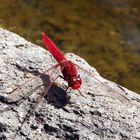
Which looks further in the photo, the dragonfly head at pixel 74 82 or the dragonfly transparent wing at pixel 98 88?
the dragonfly transparent wing at pixel 98 88

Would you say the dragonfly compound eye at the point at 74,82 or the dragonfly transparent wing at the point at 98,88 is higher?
the dragonfly transparent wing at the point at 98,88

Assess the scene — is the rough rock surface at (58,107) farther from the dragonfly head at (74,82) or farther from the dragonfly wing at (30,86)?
the dragonfly head at (74,82)

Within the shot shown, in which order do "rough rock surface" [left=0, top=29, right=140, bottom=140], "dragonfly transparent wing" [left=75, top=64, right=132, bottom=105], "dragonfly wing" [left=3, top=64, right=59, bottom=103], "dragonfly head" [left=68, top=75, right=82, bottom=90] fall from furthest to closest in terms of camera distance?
"dragonfly transparent wing" [left=75, top=64, right=132, bottom=105] → "dragonfly wing" [left=3, top=64, right=59, bottom=103] → "dragonfly head" [left=68, top=75, right=82, bottom=90] → "rough rock surface" [left=0, top=29, right=140, bottom=140]

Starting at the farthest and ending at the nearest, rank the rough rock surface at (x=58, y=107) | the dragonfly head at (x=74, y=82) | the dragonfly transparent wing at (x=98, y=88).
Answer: the dragonfly transparent wing at (x=98, y=88) → the dragonfly head at (x=74, y=82) → the rough rock surface at (x=58, y=107)

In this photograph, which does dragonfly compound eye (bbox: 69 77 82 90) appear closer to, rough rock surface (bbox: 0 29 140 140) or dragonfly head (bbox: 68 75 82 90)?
dragonfly head (bbox: 68 75 82 90)

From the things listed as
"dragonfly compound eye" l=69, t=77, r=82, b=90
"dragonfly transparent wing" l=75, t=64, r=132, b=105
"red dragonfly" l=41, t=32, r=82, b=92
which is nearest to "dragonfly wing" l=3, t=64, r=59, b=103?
"red dragonfly" l=41, t=32, r=82, b=92

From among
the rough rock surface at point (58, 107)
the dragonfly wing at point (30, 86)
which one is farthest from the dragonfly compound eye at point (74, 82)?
the dragonfly wing at point (30, 86)

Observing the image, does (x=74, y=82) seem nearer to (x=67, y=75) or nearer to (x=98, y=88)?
(x=67, y=75)

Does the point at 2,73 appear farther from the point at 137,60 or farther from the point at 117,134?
the point at 137,60
